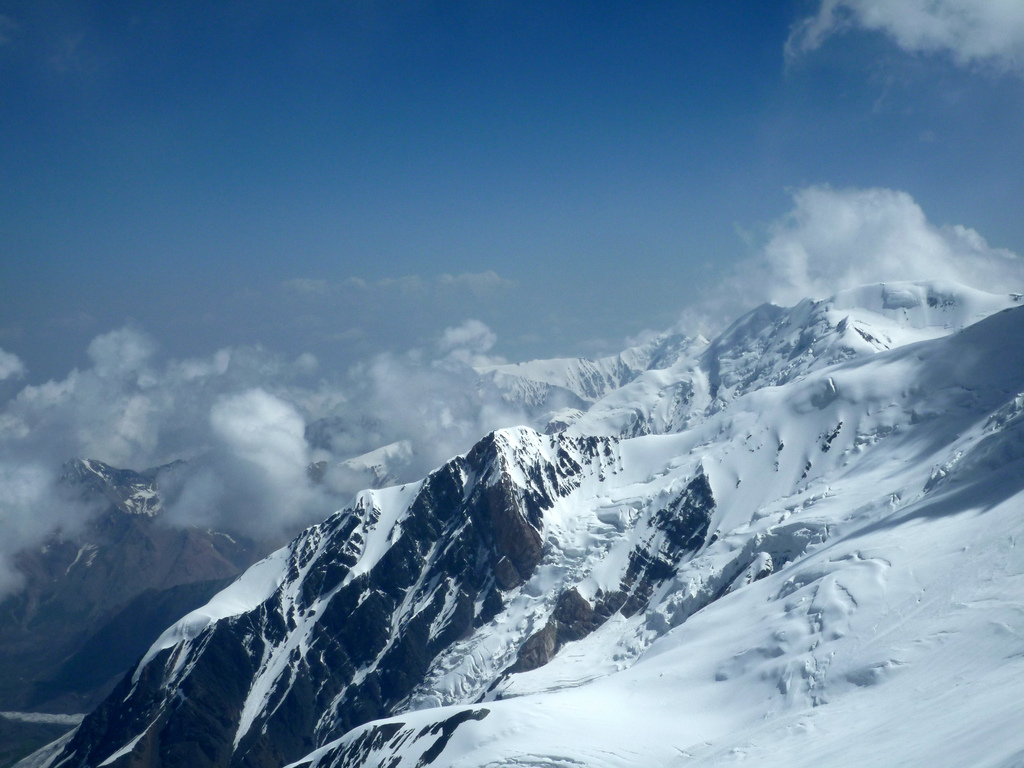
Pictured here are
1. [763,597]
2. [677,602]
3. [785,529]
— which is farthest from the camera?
[677,602]

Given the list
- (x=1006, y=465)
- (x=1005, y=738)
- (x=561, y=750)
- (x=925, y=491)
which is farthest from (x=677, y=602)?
(x=1005, y=738)

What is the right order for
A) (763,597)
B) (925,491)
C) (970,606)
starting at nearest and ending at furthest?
(970,606)
(763,597)
(925,491)

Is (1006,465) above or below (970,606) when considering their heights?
above

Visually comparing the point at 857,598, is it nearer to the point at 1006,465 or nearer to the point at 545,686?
the point at 1006,465

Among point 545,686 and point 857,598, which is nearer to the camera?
point 857,598

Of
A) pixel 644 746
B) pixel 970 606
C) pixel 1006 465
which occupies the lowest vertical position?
pixel 644 746

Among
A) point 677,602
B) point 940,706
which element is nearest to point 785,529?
point 677,602

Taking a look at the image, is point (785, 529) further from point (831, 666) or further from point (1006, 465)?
point (831, 666)

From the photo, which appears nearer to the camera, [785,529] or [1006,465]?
[1006,465]

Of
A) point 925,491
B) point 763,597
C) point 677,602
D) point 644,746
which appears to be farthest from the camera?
point 677,602
